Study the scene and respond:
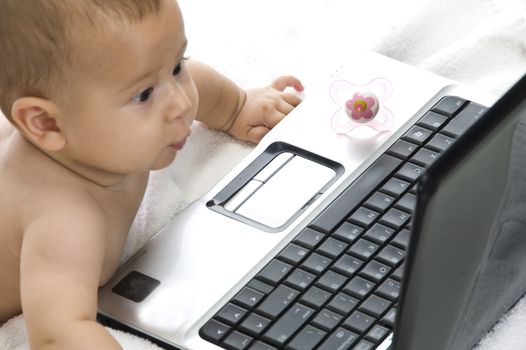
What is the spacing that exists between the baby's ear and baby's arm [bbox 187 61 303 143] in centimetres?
20

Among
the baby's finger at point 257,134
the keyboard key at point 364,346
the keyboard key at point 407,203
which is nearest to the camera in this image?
the keyboard key at point 364,346

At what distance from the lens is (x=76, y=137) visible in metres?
0.86

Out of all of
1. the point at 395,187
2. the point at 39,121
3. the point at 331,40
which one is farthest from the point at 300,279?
the point at 331,40

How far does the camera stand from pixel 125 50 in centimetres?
81

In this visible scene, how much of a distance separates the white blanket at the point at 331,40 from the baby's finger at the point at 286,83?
0.08 ft

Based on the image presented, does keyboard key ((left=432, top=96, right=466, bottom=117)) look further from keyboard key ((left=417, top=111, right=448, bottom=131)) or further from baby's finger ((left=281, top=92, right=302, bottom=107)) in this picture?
baby's finger ((left=281, top=92, right=302, bottom=107))

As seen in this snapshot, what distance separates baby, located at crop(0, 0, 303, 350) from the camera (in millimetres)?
803

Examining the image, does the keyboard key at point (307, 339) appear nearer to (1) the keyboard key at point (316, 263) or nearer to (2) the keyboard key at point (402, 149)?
(1) the keyboard key at point (316, 263)

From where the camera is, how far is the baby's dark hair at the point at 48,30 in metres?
0.79

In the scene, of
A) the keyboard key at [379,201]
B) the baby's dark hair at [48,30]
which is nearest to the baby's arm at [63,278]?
the baby's dark hair at [48,30]

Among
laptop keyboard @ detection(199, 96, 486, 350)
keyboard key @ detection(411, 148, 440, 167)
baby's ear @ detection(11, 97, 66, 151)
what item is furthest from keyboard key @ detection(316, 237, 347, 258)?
baby's ear @ detection(11, 97, 66, 151)

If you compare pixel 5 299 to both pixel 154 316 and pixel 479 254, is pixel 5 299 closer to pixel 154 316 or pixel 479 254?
pixel 154 316

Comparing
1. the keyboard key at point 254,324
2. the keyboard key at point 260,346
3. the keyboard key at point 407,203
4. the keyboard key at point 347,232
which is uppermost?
the keyboard key at point 407,203

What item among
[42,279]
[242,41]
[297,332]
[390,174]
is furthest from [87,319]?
[242,41]
